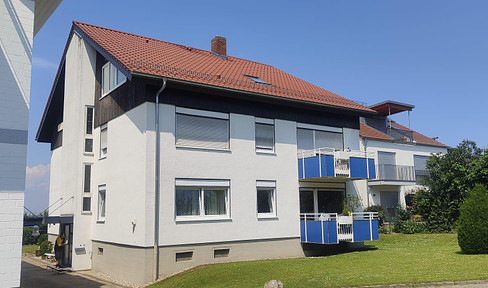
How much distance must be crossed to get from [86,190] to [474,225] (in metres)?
15.1

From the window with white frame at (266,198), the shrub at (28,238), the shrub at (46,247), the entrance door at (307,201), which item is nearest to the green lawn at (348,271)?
the window with white frame at (266,198)

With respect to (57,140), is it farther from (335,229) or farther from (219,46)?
(335,229)

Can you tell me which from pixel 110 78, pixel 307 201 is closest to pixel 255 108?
pixel 307 201

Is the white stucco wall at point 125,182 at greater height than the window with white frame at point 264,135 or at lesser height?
lesser

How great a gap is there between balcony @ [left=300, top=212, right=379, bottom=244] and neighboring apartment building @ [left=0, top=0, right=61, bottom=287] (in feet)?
35.1

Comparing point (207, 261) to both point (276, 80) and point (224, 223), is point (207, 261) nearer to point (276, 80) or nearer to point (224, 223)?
point (224, 223)

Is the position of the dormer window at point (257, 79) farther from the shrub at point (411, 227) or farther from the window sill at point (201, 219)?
the shrub at point (411, 227)

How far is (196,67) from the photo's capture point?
1714cm

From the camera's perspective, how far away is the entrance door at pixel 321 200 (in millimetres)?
18298

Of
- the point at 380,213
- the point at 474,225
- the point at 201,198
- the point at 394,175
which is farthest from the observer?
the point at 394,175

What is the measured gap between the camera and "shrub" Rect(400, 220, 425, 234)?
949 inches

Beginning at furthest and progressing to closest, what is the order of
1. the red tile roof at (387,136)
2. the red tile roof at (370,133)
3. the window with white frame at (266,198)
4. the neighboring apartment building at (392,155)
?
1. the red tile roof at (387,136)
2. the red tile roof at (370,133)
3. the neighboring apartment building at (392,155)
4. the window with white frame at (266,198)

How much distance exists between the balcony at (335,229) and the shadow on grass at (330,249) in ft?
2.31

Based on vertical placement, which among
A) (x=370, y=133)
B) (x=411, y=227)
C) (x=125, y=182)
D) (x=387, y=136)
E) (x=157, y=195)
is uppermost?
(x=370, y=133)
